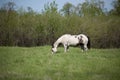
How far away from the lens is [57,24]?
1532 cm

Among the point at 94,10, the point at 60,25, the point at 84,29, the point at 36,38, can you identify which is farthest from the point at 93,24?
the point at 60,25

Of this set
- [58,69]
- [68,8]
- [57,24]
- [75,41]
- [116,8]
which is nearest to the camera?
[58,69]

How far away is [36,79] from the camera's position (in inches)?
188

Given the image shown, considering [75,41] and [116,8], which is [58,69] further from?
[75,41]

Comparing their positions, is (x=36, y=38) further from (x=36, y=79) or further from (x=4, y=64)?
(x=36, y=79)

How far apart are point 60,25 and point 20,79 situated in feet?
35.3

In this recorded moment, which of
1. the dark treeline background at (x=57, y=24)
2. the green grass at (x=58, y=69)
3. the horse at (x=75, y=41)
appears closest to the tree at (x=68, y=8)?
the dark treeline background at (x=57, y=24)

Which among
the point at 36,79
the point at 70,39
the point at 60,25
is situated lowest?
the point at 36,79

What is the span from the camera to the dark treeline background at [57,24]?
26.0 feet

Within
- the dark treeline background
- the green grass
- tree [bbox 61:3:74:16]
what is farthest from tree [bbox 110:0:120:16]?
tree [bbox 61:3:74:16]

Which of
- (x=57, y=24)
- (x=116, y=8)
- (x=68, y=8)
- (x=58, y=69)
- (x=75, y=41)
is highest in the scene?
(x=68, y=8)

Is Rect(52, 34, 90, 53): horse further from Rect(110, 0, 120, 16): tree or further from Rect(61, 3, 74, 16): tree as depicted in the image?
Rect(110, 0, 120, 16): tree

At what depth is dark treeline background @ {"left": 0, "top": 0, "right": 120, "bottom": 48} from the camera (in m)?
7.92

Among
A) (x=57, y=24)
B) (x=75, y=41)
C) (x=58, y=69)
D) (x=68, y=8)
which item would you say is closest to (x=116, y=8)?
(x=58, y=69)
